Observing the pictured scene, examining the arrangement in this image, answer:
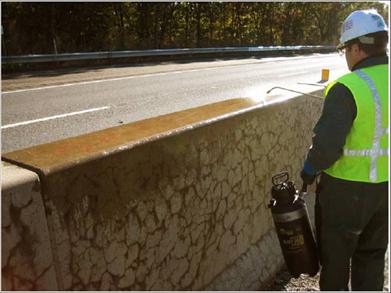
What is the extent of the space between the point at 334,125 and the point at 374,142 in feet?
1.12

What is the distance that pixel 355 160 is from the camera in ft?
9.84

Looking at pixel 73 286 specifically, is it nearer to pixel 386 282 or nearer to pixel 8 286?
pixel 8 286

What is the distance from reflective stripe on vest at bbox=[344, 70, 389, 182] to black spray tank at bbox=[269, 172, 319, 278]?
0.51 m

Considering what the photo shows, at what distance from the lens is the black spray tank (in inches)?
133

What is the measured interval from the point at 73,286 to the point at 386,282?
124 inches

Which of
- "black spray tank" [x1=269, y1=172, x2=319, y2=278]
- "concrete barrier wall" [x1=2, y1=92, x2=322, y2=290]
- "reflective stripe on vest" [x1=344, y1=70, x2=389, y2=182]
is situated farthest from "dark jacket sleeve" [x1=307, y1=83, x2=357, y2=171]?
"concrete barrier wall" [x1=2, y1=92, x2=322, y2=290]

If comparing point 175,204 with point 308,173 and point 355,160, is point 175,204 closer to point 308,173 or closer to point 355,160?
point 308,173

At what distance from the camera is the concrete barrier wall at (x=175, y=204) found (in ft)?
7.70

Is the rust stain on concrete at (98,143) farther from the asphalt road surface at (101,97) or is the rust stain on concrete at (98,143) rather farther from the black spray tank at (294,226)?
the asphalt road surface at (101,97)

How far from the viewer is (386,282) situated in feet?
14.2

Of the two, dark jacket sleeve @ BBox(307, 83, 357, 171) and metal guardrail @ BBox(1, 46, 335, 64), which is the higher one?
dark jacket sleeve @ BBox(307, 83, 357, 171)

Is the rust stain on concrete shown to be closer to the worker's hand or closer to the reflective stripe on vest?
the worker's hand

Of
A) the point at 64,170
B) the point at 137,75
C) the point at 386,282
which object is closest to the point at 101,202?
the point at 64,170

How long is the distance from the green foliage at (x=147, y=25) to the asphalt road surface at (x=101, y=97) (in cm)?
603
